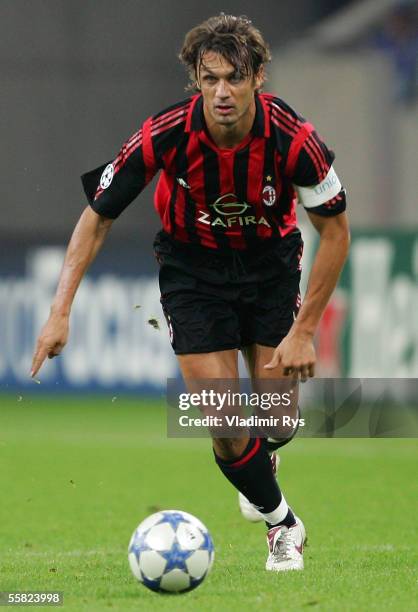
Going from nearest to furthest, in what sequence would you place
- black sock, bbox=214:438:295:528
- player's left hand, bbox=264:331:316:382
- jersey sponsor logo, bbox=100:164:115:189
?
player's left hand, bbox=264:331:316:382 → jersey sponsor logo, bbox=100:164:115:189 → black sock, bbox=214:438:295:528

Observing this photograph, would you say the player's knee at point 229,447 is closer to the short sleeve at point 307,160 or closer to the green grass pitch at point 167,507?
the green grass pitch at point 167,507

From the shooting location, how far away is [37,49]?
50.0 ft

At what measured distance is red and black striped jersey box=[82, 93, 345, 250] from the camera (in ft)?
17.4

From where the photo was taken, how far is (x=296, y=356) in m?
5.15

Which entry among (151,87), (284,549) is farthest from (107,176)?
(151,87)

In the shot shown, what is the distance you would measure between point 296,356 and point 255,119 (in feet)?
2.93

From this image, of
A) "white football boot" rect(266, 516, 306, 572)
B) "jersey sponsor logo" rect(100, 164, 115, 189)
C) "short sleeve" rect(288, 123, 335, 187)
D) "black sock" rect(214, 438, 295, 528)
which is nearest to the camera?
"short sleeve" rect(288, 123, 335, 187)

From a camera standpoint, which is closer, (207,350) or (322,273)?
(322,273)

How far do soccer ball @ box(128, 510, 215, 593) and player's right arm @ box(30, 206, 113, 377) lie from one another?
2.26 feet

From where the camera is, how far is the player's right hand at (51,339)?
5.00 m

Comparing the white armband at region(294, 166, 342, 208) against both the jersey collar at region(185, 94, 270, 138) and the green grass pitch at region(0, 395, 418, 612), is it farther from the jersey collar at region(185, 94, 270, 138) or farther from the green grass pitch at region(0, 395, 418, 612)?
the green grass pitch at region(0, 395, 418, 612)

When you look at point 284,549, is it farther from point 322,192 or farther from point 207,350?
point 322,192

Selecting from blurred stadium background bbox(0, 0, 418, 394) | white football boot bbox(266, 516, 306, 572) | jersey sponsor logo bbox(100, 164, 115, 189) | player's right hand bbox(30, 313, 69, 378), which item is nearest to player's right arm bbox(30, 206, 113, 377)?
player's right hand bbox(30, 313, 69, 378)

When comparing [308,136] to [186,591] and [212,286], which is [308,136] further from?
[186,591]
